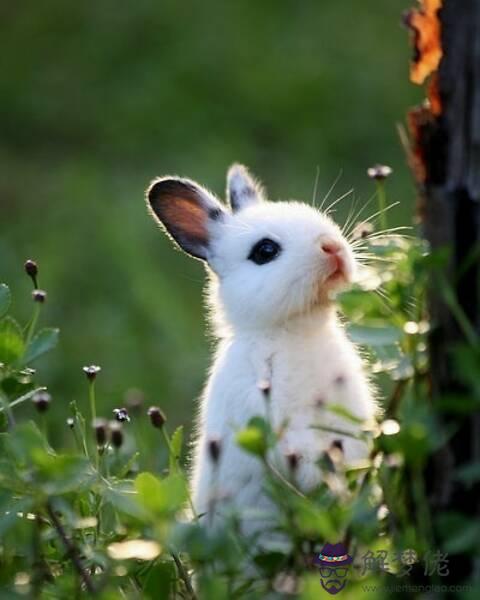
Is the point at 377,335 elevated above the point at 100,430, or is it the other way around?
the point at 377,335

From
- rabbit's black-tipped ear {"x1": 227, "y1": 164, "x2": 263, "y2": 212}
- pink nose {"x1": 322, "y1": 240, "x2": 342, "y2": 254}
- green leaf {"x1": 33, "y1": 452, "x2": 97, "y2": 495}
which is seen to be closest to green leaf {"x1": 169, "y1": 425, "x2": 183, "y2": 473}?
green leaf {"x1": 33, "y1": 452, "x2": 97, "y2": 495}

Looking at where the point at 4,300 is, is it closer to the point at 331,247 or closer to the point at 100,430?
the point at 100,430

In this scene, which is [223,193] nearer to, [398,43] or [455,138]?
[398,43]

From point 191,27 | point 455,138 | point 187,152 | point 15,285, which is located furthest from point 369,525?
point 191,27

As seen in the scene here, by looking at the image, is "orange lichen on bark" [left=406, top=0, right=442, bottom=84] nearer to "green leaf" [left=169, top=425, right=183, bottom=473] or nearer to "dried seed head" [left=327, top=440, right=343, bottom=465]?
"dried seed head" [left=327, top=440, right=343, bottom=465]

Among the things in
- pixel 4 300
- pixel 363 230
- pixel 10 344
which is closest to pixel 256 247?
pixel 363 230

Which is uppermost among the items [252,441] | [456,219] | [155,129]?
[456,219]

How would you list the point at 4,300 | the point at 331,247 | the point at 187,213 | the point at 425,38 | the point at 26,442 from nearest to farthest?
the point at 26,442 < the point at 425,38 < the point at 4,300 < the point at 331,247 < the point at 187,213

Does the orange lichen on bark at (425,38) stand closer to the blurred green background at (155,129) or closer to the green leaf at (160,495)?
the green leaf at (160,495)
